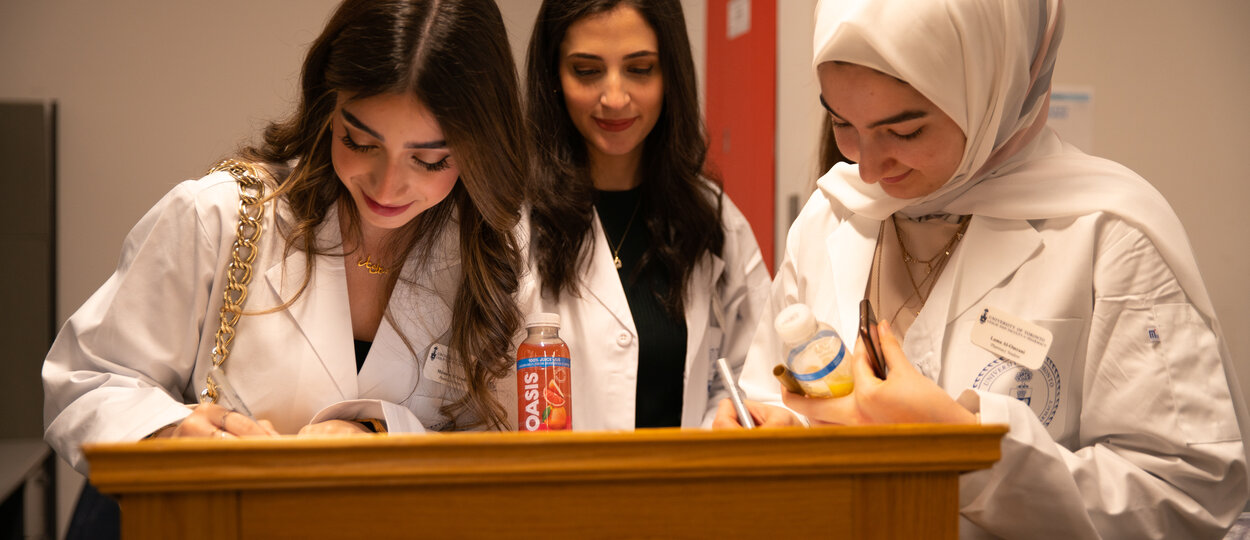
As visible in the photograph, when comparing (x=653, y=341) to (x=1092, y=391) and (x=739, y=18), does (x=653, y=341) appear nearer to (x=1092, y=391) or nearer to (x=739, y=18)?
(x=1092, y=391)

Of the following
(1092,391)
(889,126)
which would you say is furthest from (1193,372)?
(889,126)

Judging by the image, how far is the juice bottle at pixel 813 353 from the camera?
4.01ft

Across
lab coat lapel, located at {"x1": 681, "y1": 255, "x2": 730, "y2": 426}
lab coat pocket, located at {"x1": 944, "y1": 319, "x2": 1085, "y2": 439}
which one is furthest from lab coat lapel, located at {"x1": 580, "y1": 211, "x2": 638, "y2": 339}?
lab coat pocket, located at {"x1": 944, "y1": 319, "x2": 1085, "y2": 439}

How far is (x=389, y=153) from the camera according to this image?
1.54 m

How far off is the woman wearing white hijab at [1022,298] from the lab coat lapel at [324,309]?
0.66 m

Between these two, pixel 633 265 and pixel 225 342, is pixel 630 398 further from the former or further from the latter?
pixel 225 342

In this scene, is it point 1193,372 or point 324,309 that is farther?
point 324,309

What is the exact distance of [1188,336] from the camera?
137 cm

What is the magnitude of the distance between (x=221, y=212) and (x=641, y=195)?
43.1 inches

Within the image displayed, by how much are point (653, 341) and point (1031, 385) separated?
1.04 m

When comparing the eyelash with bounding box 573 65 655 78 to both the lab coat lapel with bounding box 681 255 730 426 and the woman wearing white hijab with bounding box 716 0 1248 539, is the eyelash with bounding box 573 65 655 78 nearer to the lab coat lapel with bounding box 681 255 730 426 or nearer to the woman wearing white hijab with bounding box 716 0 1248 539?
the lab coat lapel with bounding box 681 255 730 426

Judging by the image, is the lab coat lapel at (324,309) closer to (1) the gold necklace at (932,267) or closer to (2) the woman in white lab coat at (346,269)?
(2) the woman in white lab coat at (346,269)

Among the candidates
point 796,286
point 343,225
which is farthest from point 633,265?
point 343,225

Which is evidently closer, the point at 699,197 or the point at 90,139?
the point at 699,197
